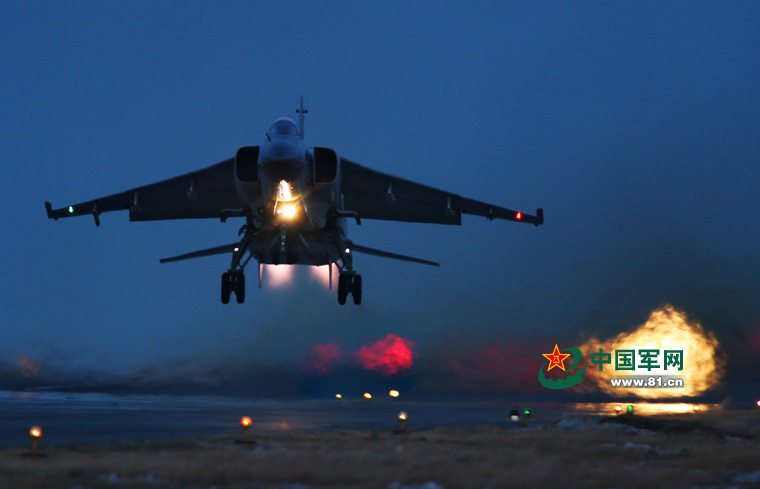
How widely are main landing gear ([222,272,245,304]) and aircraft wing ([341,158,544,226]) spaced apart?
21.2 ft

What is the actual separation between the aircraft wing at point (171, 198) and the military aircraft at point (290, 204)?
1.7 inches

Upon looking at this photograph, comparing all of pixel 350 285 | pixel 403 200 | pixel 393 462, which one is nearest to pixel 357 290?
pixel 350 285

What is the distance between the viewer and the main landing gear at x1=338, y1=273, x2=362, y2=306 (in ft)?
95.3

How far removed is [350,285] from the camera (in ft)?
95.4

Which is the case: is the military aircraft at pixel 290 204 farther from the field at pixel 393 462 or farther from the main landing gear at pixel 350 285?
the field at pixel 393 462

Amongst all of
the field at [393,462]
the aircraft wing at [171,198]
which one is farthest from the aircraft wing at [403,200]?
the field at [393,462]

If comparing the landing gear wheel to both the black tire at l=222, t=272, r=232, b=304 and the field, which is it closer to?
the black tire at l=222, t=272, r=232, b=304

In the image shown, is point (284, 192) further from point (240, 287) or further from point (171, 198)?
point (171, 198)

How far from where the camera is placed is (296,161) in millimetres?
23641

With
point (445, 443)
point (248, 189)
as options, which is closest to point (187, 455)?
point (445, 443)

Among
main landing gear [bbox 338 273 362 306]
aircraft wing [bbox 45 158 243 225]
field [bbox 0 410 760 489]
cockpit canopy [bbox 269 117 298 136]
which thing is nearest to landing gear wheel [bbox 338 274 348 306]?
main landing gear [bbox 338 273 362 306]

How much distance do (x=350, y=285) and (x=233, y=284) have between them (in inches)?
186

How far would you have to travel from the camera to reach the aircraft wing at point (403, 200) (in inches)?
1206

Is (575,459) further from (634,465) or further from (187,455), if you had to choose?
(187,455)
